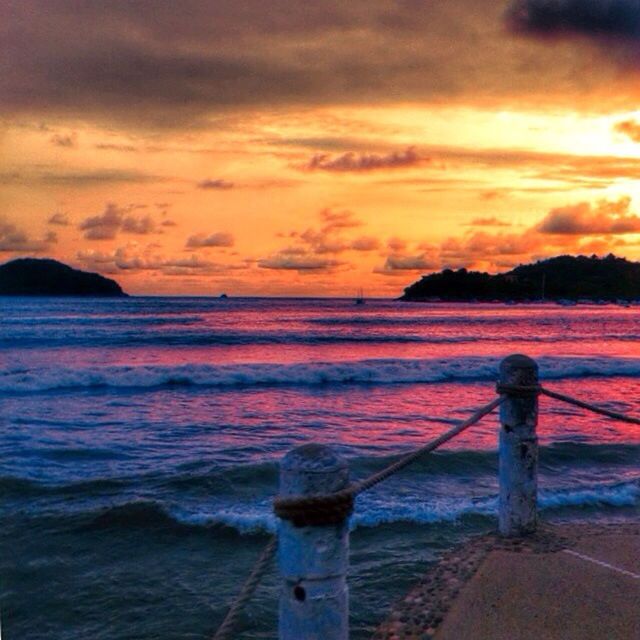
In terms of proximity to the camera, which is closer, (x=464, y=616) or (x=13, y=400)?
(x=464, y=616)

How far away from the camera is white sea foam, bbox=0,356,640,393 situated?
2353 centimetres

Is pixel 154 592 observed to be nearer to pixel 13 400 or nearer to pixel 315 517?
pixel 315 517

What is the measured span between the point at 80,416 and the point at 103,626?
11541mm

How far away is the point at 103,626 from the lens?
18.8 ft

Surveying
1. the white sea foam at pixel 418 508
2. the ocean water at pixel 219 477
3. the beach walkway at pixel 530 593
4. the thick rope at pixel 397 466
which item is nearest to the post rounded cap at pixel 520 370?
the thick rope at pixel 397 466

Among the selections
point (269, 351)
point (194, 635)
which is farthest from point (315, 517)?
point (269, 351)

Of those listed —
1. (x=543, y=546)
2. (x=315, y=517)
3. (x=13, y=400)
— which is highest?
(x=315, y=517)

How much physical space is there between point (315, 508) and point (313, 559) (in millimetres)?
208

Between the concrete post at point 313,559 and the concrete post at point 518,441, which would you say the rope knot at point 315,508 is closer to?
the concrete post at point 313,559

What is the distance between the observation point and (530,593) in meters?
4.99

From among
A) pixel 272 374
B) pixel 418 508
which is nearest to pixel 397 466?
pixel 418 508

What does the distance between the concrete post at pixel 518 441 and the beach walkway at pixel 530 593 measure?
1.08ft

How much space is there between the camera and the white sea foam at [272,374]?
23.5m

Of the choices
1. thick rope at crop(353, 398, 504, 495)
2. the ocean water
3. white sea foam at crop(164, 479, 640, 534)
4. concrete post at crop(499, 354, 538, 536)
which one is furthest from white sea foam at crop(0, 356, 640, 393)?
thick rope at crop(353, 398, 504, 495)
